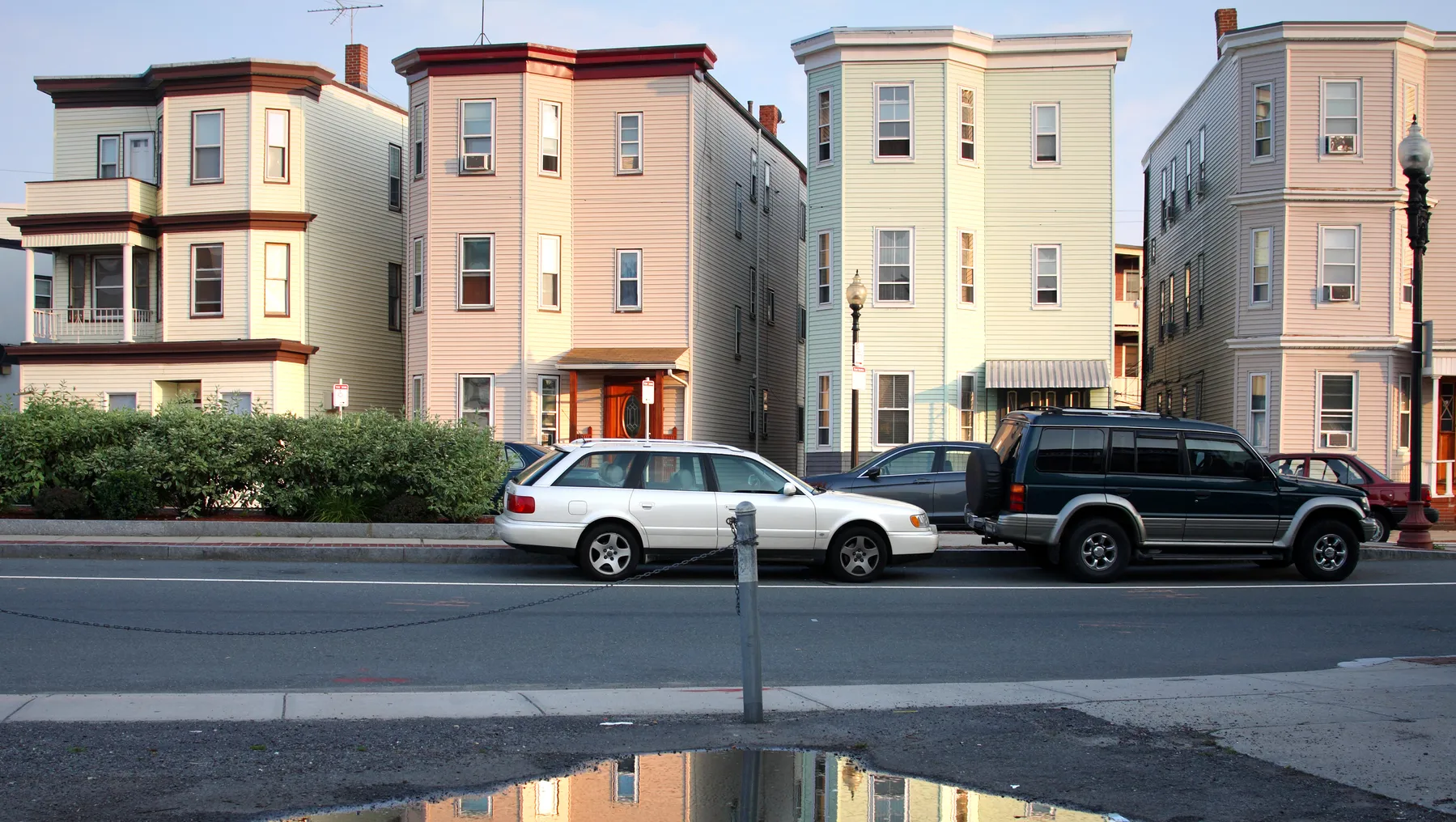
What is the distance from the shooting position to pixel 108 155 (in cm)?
3544

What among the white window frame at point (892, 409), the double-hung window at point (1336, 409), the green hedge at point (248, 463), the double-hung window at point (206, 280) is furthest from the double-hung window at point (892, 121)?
the double-hung window at point (206, 280)

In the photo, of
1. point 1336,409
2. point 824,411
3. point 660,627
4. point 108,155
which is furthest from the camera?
point 108,155

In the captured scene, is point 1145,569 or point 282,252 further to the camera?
point 282,252

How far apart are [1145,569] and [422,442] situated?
10.9 m

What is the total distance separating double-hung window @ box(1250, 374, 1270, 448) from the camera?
30641 millimetres

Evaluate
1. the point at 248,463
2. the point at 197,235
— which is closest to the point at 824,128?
the point at 197,235

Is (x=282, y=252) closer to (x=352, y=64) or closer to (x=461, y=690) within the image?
(x=352, y=64)

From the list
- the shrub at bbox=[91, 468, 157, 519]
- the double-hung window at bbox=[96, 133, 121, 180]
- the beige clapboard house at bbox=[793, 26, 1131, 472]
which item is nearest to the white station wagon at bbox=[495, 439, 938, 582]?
the shrub at bbox=[91, 468, 157, 519]

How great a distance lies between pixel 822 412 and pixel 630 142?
830 cm

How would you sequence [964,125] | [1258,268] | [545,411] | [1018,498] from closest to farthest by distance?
[1018,498] → [1258,268] → [964,125] → [545,411]

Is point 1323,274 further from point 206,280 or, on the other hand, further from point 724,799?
point 724,799

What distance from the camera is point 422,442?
66.9 feet

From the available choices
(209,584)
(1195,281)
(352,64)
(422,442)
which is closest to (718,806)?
(209,584)

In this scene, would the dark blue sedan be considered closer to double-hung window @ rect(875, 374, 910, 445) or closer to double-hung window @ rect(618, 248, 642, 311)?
double-hung window @ rect(875, 374, 910, 445)
